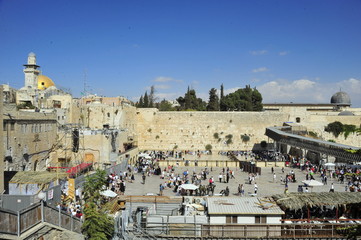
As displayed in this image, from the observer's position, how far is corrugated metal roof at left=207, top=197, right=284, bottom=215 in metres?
9.98

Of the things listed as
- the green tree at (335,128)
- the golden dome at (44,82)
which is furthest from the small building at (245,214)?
the golden dome at (44,82)

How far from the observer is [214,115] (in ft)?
115

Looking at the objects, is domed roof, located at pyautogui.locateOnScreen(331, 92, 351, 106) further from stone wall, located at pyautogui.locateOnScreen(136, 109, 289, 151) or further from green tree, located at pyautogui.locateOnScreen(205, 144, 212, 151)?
green tree, located at pyautogui.locateOnScreen(205, 144, 212, 151)

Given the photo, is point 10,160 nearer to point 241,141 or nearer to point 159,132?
point 159,132

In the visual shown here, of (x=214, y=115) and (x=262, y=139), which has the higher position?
(x=214, y=115)

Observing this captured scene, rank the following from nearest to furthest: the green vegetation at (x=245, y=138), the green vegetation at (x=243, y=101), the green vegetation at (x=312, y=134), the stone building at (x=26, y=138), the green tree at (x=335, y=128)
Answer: the stone building at (x=26, y=138), the green vegetation at (x=312, y=134), the green vegetation at (x=245, y=138), the green tree at (x=335, y=128), the green vegetation at (x=243, y=101)

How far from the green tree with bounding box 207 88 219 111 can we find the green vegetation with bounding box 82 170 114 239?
123ft

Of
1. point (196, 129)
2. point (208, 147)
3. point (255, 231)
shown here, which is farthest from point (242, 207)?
point (196, 129)

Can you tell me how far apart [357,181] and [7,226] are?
52.0ft

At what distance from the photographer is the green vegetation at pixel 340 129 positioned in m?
35.8

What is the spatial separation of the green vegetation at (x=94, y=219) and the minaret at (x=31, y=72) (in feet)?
110

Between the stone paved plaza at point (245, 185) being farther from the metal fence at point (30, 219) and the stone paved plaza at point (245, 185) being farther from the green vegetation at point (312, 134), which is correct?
the green vegetation at point (312, 134)

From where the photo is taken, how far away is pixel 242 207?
34.2 ft

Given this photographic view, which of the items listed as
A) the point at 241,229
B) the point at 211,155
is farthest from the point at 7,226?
the point at 211,155
